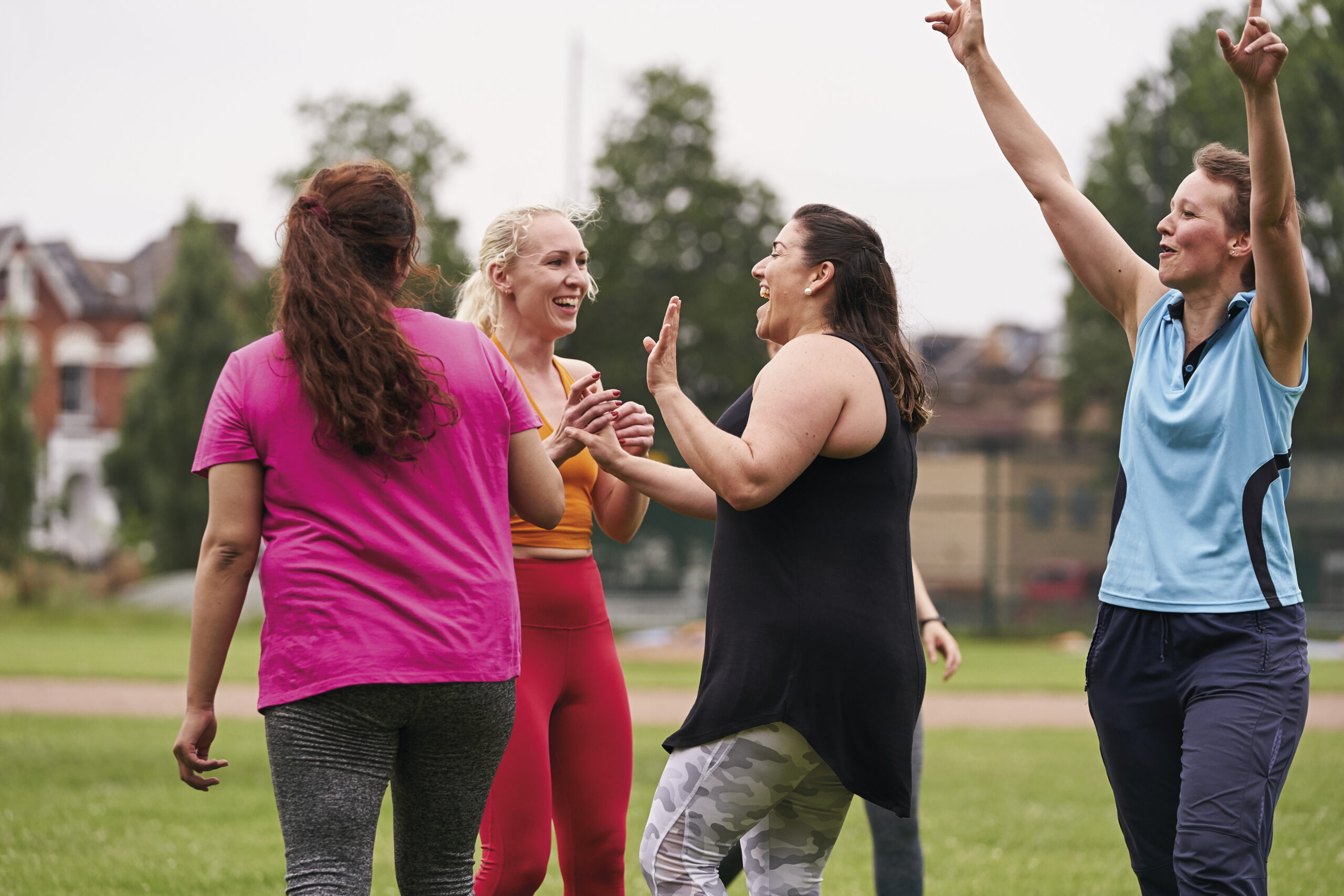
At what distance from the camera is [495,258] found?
3.91m

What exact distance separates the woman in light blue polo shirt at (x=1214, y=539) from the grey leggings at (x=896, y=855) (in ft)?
3.51

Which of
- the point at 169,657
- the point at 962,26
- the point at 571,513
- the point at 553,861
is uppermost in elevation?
the point at 962,26

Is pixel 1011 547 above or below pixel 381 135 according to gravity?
below

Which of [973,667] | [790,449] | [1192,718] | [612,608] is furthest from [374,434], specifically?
[612,608]

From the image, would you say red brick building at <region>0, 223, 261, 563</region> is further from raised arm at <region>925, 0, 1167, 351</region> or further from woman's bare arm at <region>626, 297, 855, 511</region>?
woman's bare arm at <region>626, 297, 855, 511</region>

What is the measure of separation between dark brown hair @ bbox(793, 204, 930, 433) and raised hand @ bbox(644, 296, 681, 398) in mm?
350

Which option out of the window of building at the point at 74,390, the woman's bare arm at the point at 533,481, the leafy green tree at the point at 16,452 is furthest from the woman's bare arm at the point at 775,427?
the window of building at the point at 74,390

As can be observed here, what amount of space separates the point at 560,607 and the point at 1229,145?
77.4ft

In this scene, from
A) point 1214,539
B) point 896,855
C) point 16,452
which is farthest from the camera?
point 16,452

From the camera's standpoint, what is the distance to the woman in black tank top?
283 centimetres

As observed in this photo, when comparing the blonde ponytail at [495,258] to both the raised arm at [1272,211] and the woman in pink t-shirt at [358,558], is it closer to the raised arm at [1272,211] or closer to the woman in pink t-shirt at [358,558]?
the woman in pink t-shirt at [358,558]

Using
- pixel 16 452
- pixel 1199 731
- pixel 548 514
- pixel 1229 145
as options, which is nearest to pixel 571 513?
pixel 548 514

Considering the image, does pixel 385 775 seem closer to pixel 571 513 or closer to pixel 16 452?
pixel 571 513

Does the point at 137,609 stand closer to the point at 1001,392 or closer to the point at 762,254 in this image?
the point at 762,254
